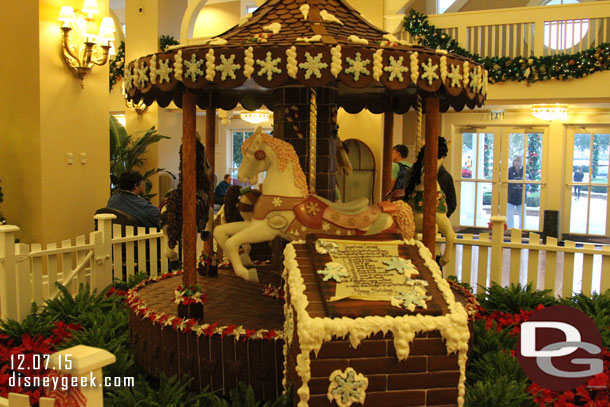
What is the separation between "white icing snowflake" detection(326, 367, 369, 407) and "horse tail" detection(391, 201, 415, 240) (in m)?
1.40

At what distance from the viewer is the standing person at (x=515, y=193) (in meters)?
13.8

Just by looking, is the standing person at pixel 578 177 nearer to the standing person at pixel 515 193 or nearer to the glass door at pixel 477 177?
the standing person at pixel 515 193

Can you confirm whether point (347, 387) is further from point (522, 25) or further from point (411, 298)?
point (522, 25)

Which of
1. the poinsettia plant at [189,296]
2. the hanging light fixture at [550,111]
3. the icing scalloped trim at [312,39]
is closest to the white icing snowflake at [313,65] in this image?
the icing scalloped trim at [312,39]

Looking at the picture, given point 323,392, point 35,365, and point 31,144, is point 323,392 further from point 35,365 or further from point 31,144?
point 31,144

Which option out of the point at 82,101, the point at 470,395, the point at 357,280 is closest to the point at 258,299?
the point at 357,280

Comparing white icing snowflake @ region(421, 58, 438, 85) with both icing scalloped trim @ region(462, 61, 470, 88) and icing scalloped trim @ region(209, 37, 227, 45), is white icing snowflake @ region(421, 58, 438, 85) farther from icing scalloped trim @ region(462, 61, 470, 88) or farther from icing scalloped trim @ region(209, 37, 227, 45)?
icing scalloped trim @ region(209, 37, 227, 45)

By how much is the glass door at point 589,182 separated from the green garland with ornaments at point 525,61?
4650 millimetres

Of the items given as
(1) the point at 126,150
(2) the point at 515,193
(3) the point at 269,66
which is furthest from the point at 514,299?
(2) the point at 515,193

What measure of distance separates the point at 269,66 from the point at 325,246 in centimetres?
115

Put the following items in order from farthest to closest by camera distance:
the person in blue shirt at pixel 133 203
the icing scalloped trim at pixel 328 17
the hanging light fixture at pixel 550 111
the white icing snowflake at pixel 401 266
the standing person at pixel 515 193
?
the standing person at pixel 515 193 < the hanging light fixture at pixel 550 111 < the person in blue shirt at pixel 133 203 < the icing scalloped trim at pixel 328 17 < the white icing snowflake at pixel 401 266

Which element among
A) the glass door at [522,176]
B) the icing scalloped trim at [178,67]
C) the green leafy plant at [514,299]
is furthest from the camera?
the glass door at [522,176]

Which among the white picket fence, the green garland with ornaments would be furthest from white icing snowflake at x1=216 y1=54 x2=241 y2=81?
the green garland with ornaments

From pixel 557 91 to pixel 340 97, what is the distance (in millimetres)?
5453
